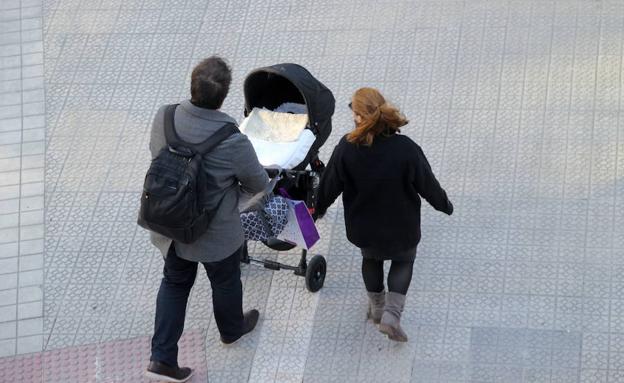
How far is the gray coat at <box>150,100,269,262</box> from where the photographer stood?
507 cm

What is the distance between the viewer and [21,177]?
7223mm

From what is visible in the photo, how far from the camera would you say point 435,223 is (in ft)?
21.0

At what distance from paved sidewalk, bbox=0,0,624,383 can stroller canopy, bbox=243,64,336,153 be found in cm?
90

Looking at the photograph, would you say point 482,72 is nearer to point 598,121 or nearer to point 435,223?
point 598,121

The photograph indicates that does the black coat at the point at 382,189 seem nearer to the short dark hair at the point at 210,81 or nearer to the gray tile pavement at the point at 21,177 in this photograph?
the short dark hair at the point at 210,81

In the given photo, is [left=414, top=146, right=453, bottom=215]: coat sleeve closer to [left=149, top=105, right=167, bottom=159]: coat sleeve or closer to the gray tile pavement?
[left=149, top=105, right=167, bottom=159]: coat sleeve

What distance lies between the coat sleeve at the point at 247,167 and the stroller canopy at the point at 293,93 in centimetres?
59

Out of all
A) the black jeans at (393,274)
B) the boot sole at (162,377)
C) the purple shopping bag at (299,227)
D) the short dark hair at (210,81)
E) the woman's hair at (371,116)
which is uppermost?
the short dark hair at (210,81)

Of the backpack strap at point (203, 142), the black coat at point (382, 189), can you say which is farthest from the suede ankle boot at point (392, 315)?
the backpack strap at point (203, 142)

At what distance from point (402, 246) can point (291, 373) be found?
36.7 inches

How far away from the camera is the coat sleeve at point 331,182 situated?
204 inches

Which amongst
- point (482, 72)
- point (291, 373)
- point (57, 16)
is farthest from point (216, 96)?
point (57, 16)

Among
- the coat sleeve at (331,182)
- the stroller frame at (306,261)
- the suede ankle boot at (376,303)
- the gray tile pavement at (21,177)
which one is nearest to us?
the coat sleeve at (331,182)

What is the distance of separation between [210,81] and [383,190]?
95 centimetres
